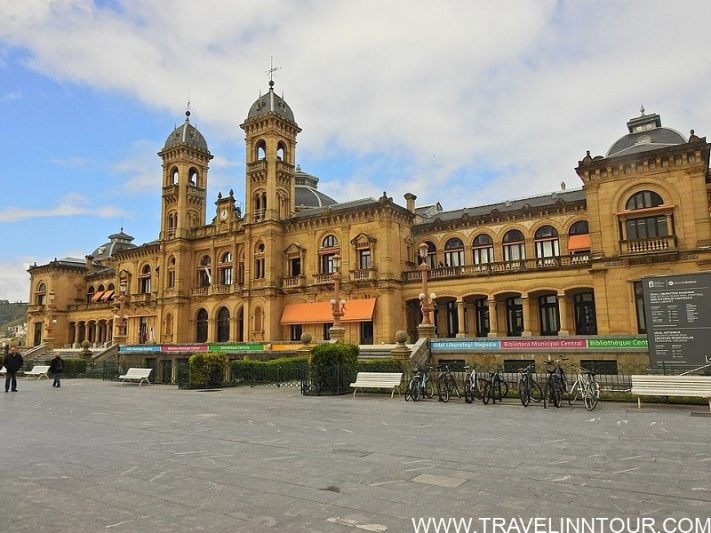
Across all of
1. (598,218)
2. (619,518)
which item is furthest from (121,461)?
(598,218)

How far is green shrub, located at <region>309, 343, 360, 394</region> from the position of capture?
18.9 m

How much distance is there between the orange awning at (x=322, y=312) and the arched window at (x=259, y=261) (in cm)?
381

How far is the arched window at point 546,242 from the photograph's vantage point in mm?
37594

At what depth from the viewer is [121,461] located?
788cm

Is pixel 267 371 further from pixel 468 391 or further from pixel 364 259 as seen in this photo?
pixel 364 259

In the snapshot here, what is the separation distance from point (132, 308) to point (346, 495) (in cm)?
5379

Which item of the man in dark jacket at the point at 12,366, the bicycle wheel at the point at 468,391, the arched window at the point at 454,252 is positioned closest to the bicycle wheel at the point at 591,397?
the bicycle wheel at the point at 468,391

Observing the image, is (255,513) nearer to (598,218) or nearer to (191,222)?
(598,218)

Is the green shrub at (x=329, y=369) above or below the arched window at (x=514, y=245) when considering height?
below

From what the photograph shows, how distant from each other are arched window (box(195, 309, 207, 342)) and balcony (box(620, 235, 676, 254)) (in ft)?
118

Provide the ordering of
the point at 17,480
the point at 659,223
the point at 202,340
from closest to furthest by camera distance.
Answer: the point at 17,480 < the point at 659,223 < the point at 202,340

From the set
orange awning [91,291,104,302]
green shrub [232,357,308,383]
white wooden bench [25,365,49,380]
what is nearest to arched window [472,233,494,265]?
green shrub [232,357,308,383]

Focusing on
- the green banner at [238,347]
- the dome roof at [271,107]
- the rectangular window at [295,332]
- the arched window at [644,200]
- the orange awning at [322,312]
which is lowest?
the green banner at [238,347]

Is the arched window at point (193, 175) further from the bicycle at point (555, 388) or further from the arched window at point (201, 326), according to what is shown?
the bicycle at point (555, 388)
